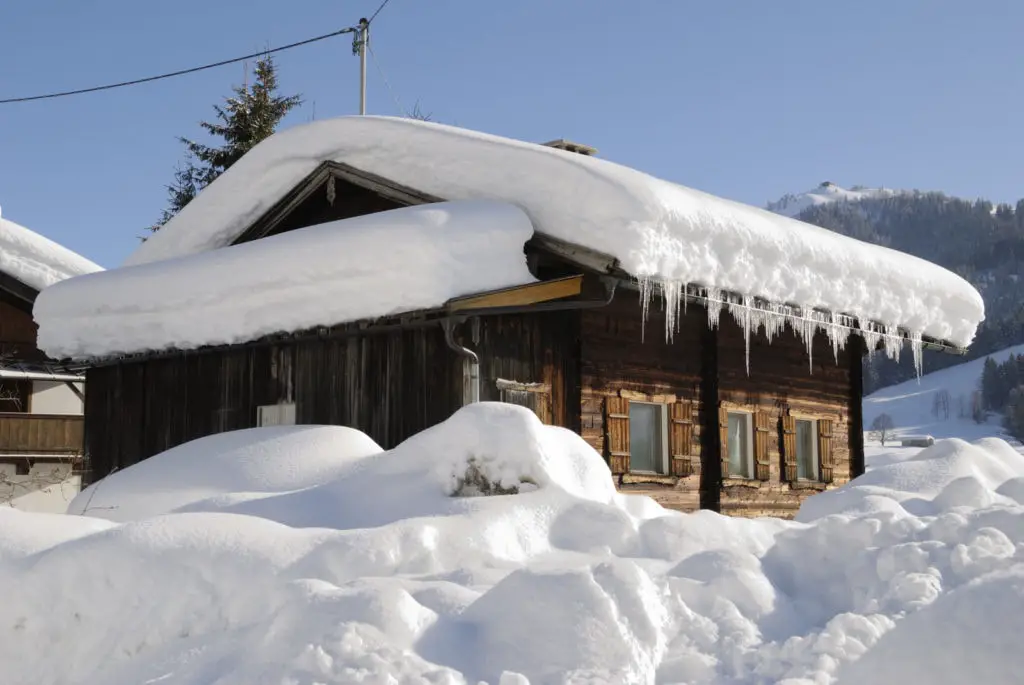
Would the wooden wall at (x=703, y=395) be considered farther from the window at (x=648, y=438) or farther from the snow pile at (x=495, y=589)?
the snow pile at (x=495, y=589)

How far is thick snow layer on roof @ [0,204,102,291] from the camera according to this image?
2194 cm

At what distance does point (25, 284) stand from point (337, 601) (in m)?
20.0

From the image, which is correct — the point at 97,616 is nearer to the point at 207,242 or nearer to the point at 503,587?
the point at 503,587

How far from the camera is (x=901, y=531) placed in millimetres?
5469

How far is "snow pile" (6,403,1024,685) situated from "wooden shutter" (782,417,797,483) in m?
6.99

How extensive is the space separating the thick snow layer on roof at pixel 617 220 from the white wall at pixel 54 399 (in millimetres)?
10960

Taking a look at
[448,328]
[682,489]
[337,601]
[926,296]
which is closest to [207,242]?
[448,328]

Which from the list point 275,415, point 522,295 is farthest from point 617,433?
point 275,415

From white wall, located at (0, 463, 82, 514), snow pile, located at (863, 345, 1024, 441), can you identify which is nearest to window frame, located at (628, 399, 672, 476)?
white wall, located at (0, 463, 82, 514)

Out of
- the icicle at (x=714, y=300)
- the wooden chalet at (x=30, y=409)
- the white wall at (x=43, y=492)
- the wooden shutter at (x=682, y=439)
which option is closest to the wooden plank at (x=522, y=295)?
the icicle at (x=714, y=300)

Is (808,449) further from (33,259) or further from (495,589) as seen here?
(33,259)

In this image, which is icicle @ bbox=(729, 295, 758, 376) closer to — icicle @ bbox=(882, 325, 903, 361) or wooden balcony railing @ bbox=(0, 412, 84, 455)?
icicle @ bbox=(882, 325, 903, 361)

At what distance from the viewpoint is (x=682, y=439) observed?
1170cm

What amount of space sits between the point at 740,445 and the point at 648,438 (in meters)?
1.70
